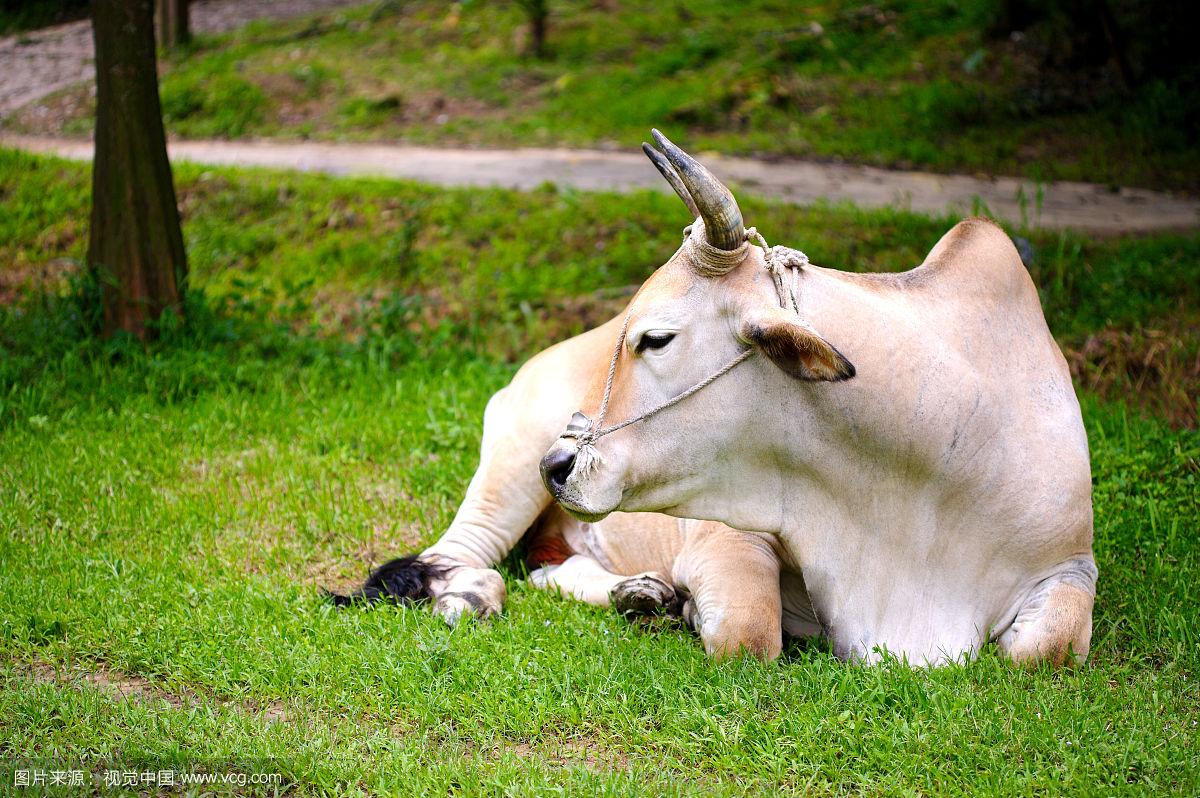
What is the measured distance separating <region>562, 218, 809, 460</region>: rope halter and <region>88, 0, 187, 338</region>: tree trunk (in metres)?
4.02

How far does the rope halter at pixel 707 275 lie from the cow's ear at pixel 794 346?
0.09m

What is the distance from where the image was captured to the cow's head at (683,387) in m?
3.50

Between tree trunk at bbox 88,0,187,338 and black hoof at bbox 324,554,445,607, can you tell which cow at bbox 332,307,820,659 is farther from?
tree trunk at bbox 88,0,187,338

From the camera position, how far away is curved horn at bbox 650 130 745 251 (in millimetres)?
3229

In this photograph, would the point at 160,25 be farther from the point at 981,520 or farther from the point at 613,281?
the point at 981,520

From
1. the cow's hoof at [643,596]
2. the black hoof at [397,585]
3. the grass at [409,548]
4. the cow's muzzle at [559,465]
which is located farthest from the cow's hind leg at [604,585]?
the cow's muzzle at [559,465]

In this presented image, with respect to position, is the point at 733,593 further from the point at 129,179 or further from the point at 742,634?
the point at 129,179

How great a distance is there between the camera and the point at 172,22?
1280cm

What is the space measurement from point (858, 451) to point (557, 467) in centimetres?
93

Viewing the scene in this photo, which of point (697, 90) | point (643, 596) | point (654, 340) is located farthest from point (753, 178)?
point (654, 340)

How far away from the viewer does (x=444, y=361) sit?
22.9 feet

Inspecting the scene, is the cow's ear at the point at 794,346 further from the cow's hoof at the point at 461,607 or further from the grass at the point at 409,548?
the cow's hoof at the point at 461,607

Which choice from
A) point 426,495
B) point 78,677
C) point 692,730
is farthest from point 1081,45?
point 78,677

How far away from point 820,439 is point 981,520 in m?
0.57
